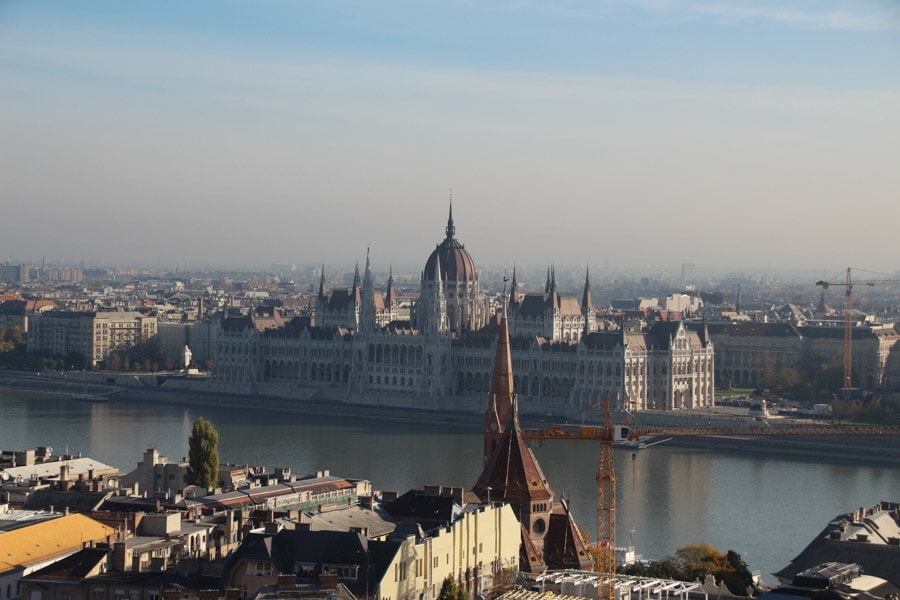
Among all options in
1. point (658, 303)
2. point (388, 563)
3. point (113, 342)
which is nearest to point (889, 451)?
point (388, 563)

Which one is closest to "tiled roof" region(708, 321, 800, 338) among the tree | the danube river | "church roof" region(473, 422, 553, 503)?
the danube river

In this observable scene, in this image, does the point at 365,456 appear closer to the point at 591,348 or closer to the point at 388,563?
the point at 591,348

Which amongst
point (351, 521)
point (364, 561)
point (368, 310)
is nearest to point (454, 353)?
point (368, 310)

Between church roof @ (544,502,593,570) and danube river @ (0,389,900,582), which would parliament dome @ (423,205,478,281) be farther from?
church roof @ (544,502,593,570)

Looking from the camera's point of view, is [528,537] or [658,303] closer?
[528,537]

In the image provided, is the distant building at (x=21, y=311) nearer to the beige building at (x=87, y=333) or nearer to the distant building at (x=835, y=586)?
the beige building at (x=87, y=333)

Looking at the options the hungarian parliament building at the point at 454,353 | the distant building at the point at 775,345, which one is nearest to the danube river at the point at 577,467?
the hungarian parliament building at the point at 454,353
